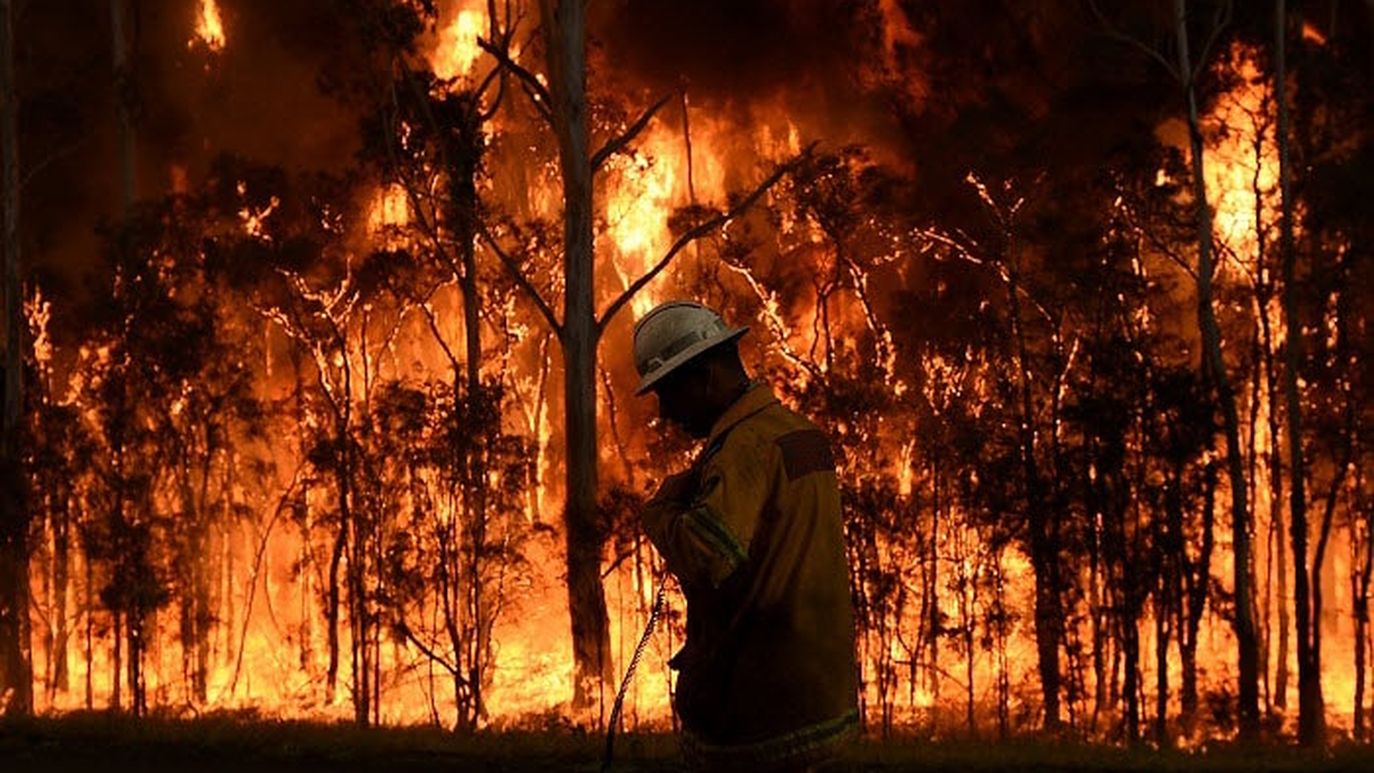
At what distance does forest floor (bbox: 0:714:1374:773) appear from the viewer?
523 inches

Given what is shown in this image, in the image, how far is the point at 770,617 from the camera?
4414mm

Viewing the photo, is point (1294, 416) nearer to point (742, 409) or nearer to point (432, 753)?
point (432, 753)

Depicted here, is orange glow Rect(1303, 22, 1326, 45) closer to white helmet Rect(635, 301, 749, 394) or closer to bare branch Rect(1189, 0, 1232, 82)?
bare branch Rect(1189, 0, 1232, 82)

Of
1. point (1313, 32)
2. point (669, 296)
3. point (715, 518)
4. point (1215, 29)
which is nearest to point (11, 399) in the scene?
point (669, 296)

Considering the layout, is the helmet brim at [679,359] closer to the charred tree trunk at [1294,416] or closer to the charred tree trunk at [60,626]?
the charred tree trunk at [1294,416]

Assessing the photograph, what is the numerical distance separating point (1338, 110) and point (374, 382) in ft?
47.3

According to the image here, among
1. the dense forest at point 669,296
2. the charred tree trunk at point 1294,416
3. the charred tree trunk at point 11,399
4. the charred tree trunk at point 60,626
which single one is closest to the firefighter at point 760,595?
the dense forest at point 669,296

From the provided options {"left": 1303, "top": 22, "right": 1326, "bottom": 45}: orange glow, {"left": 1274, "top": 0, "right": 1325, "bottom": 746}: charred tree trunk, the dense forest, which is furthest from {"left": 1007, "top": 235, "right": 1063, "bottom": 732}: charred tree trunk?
{"left": 1303, "top": 22, "right": 1326, "bottom": 45}: orange glow

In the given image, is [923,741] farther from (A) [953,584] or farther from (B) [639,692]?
(B) [639,692]

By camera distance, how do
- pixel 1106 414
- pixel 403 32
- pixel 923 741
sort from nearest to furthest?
1. pixel 923 741
2. pixel 1106 414
3. pixel 403 32

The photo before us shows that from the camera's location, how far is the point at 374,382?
2936 centimetres

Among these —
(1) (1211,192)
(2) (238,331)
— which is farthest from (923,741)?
(2) (238,331)

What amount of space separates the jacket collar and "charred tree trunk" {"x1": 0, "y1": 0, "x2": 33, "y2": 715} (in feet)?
67.3

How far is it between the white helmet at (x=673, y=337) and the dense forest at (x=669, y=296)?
14843 mm
